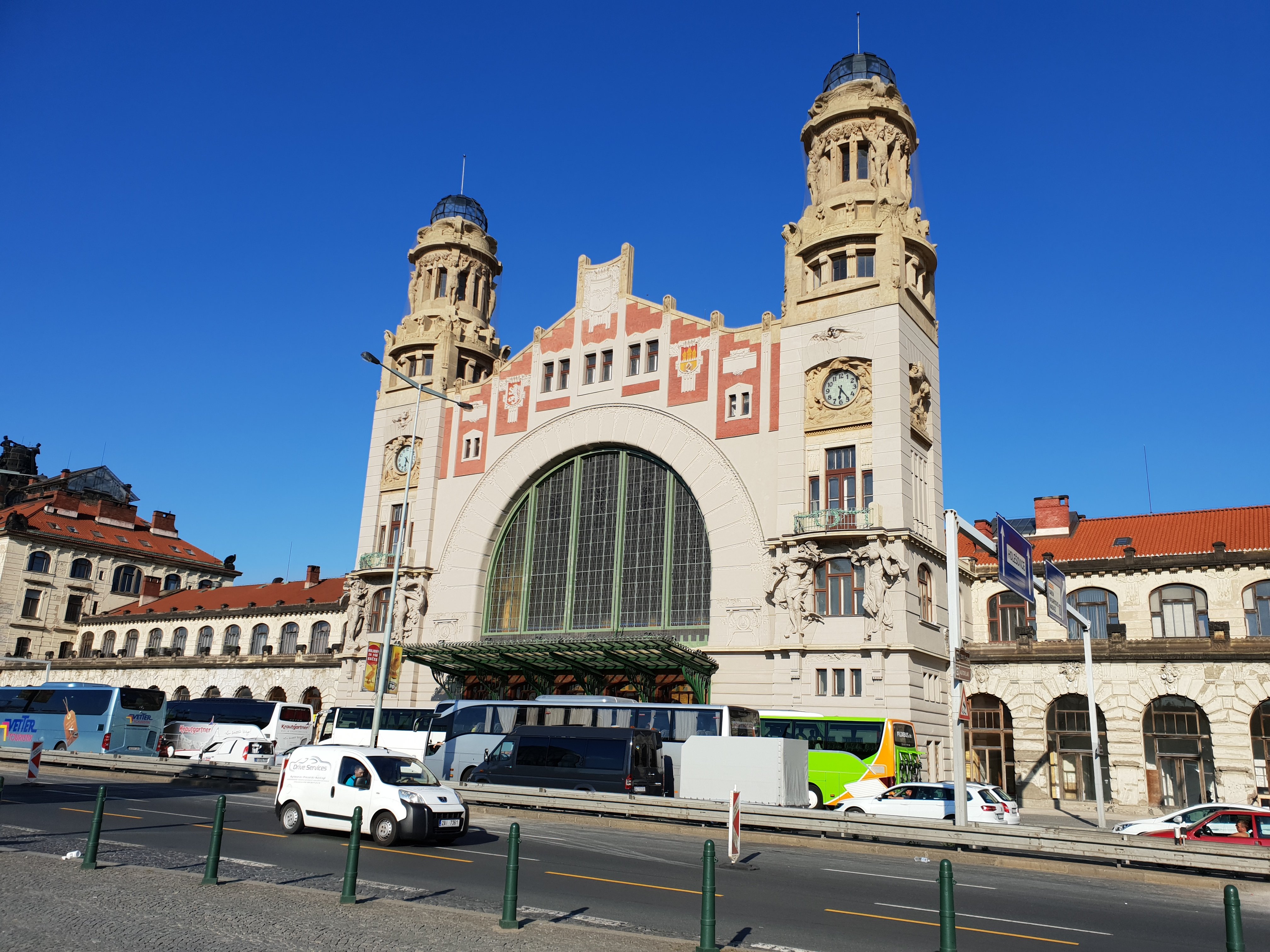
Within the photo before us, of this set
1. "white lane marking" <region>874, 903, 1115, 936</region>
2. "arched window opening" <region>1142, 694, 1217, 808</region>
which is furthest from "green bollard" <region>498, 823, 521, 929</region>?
"arched window opening" <region>1142, 694, 1217, 808</region>

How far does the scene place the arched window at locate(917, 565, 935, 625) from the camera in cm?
4441

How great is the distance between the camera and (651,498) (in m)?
51.2

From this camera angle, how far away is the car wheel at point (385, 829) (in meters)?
20.3

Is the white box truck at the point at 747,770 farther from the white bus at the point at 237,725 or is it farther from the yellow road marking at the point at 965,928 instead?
the white bus at the point at 237,725

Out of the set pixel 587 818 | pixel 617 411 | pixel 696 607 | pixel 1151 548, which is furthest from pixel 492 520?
pixel 1151 548

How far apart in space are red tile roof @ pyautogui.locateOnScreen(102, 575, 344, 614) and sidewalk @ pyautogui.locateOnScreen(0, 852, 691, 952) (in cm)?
5892

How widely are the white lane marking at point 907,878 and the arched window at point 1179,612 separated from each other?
33296 mm

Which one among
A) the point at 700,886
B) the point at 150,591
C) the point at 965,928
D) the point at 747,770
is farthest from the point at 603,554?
the point at 150,591

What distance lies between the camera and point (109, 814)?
24.1m

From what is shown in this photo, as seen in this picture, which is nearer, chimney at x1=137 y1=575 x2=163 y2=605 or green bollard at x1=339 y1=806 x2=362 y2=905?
green bollard at x1=339 y1=806 x2=362 y2=905

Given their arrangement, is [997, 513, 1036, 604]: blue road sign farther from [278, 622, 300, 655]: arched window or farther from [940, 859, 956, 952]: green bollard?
[278, 622, 300, 655]: arched window

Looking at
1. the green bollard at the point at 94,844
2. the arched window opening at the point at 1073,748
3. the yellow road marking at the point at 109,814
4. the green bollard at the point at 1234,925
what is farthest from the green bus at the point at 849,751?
the green bollard at the point at 1234,925

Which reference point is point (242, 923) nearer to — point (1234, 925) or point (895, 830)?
point (1234, 925)

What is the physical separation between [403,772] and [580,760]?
12.7 meters
